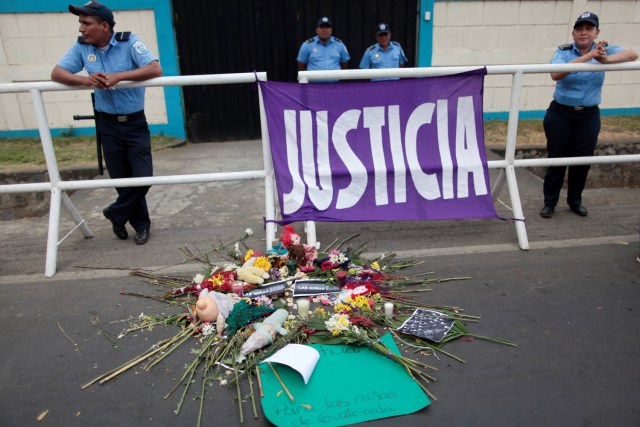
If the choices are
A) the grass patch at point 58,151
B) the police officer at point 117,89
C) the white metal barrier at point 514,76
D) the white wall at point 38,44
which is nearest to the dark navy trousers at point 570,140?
the white metal barrier at point 514,76

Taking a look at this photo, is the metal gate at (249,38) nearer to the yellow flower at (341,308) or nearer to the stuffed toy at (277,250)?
the stuffed toy at (277,250)

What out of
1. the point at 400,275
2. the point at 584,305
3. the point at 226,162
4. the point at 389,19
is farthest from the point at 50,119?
the point at 584,305

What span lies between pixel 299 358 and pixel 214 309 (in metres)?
0.71

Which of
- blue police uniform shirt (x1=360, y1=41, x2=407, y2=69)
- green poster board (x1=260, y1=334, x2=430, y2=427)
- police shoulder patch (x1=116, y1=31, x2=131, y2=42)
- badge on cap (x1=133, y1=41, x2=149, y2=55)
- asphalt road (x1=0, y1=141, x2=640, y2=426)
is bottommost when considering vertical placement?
asphalt road (x1=0, y1=141, x2=640, y2=426)

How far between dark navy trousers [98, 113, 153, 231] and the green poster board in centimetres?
230

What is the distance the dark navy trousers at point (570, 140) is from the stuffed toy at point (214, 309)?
338cm

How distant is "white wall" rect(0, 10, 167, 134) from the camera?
26.3 feet

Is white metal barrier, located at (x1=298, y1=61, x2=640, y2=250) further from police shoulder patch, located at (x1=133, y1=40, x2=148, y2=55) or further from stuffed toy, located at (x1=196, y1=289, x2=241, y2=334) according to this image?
police shoulder patch, located at (x1=133, y1=40, x2=148, y2=55)

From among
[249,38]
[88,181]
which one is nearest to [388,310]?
[88,181]

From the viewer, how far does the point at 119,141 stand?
415cm

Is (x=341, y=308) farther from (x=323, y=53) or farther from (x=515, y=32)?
(x=515, y=32)

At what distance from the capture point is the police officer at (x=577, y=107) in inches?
166

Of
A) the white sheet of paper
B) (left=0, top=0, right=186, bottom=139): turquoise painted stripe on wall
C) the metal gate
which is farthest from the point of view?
the metal gate

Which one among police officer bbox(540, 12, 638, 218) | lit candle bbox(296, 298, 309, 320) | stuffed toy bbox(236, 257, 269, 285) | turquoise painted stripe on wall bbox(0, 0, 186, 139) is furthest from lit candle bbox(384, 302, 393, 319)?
turquoise painted stripe on wall bbox(0, 0, 186, 139)
